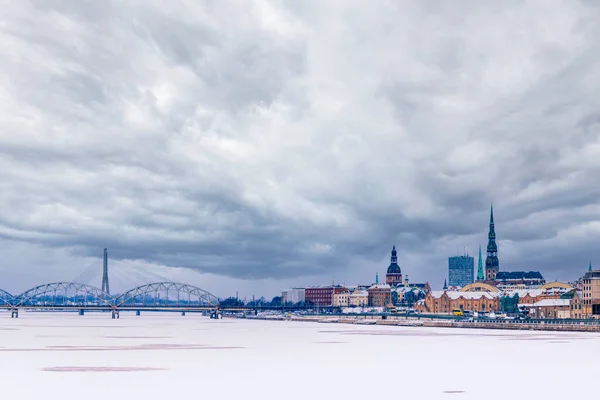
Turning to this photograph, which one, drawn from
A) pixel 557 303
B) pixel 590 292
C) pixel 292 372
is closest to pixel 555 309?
pixel 557 303

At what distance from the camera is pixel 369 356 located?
6600cm

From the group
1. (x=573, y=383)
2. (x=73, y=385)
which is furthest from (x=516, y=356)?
(x=73, y=385)

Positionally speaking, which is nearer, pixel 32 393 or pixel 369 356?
pixel 32 393

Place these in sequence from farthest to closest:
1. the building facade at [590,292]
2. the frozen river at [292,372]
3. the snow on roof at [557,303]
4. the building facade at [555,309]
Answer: the snow on roof at [557,303]
the building facade at [555,309]
the building facade at [590,292]
the frozen river at [292,372]

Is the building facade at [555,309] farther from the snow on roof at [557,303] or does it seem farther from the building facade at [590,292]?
the building facade at [590,292]

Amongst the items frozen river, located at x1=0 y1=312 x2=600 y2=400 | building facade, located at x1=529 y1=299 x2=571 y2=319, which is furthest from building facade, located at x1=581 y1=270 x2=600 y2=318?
frozen river, located at x1=0 y1=312 x2=600 y2=400

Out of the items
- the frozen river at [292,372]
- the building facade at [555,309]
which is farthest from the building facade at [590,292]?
the frozen river at [292,372]

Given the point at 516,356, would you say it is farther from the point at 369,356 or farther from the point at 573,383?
the point at 573,383

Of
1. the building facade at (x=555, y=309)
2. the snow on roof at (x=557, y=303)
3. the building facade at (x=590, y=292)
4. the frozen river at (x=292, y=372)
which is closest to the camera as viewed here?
the frozen river at (x=292, y=372)

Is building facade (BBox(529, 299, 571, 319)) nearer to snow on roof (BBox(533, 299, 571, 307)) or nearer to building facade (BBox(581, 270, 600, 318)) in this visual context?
snow on roof (BBox(533, 299, 571, 307))

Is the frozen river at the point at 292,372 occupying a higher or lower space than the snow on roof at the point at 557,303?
higher

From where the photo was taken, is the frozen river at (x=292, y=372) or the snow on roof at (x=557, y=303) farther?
the snow on roof at (x=557, y=303)

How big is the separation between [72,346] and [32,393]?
130 ft

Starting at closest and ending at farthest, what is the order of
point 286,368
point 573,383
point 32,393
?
point 32,393
point 573,383
point 286,368
